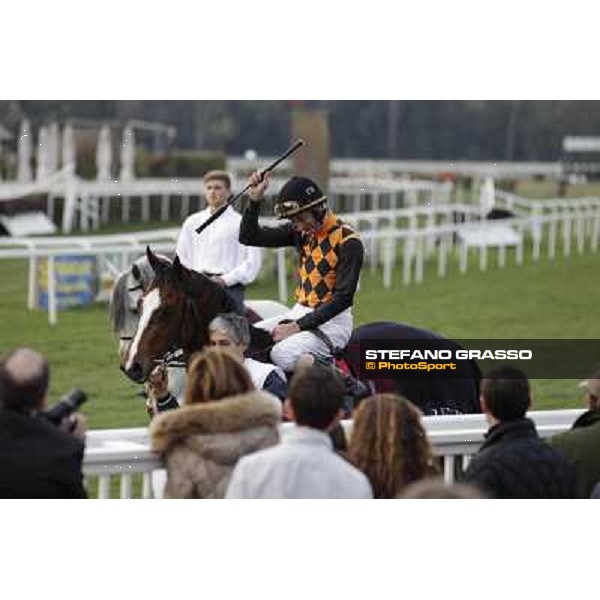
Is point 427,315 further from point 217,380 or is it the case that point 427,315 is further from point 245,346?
point 217,380

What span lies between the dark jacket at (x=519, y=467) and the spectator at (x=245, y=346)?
4.93 ft

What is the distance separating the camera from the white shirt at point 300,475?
553 centimetres

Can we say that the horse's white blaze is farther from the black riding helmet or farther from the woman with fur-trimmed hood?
the woman with fur-trimmed hood

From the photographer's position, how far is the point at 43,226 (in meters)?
9.77

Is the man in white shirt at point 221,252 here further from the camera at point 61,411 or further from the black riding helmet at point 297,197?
the camera at point 61,411

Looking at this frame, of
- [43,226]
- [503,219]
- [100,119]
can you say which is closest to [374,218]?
[503,219]

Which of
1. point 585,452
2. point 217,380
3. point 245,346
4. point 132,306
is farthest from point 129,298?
point 585,452

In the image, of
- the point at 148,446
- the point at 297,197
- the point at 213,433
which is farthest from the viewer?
the point at 297,197

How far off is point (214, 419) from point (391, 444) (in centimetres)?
55

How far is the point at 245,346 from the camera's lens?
7.37 m

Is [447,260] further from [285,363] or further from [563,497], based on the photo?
[563,497]

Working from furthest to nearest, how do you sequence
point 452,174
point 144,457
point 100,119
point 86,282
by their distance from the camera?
1. point 86,282
2. point 452,174
3. point 100,119
4. point 144,457

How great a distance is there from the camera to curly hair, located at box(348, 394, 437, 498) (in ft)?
18.8
